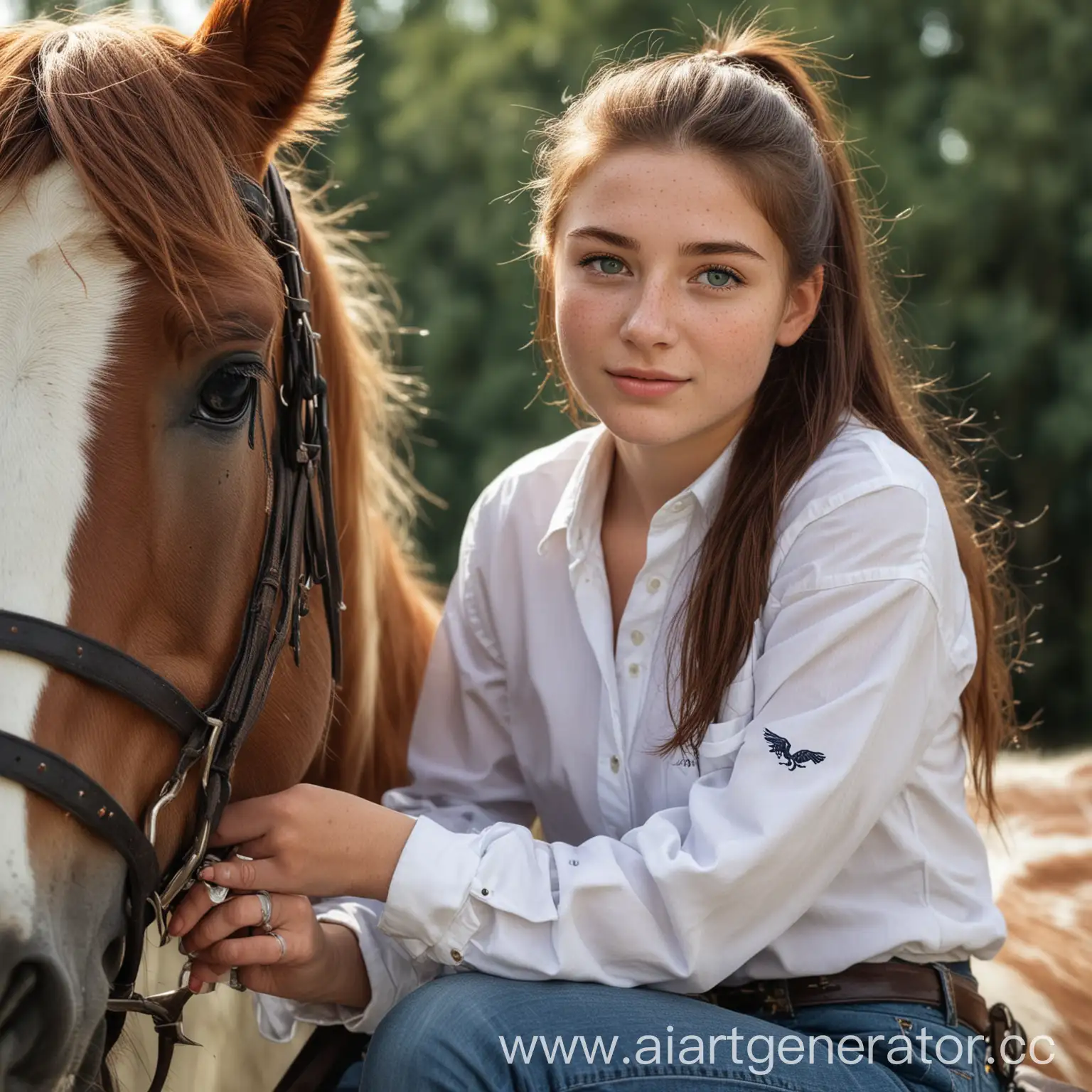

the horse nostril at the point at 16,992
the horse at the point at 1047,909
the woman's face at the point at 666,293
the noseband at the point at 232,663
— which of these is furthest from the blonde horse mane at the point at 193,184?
the horse at the point at 1047,909

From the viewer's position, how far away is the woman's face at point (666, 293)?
170cm

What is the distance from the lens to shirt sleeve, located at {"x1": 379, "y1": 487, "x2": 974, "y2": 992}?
4.95 feet

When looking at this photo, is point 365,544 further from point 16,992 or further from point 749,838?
point 16,992

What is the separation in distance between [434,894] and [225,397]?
61cm

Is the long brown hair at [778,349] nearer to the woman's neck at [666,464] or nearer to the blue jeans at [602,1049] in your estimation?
the woman's neck at [666,464]

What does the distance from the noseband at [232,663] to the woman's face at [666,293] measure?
378 mm

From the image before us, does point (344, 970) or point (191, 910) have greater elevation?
point (191, 910)

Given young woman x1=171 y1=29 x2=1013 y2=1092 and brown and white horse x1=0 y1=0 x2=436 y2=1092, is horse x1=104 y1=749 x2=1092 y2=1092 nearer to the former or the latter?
young woman x1=171 y1=29 x2=1013 y2=1092

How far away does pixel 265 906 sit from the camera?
4.98 ft

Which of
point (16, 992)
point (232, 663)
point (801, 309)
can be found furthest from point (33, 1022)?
point (801, 309)

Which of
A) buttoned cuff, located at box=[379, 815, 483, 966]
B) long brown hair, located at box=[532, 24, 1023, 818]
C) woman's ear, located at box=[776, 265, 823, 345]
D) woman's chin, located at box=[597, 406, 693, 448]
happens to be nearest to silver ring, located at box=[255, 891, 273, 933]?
buttoned cuff, located at box=[379, 815, 483, 966]

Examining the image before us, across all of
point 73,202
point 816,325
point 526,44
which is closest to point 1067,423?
point 526,44

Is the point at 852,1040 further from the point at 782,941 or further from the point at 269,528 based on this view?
the point at 269,528

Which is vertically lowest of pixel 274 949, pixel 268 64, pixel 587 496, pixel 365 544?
pixel 274 949
